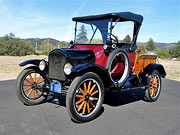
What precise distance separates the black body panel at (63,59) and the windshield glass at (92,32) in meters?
0.77

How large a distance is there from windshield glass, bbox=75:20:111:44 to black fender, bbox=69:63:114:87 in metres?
1.18

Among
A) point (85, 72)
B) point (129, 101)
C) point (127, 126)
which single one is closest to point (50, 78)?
point (85, 72)

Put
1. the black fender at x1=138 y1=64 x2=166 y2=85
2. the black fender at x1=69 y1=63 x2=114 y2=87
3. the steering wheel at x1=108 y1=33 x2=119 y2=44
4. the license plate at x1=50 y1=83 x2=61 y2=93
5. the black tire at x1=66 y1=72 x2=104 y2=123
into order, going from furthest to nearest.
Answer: the black fender at x1=138 y1=64 x2=166 y2=85, the steering wheel at x1=108 y1=33 x2=119 y2=44, the license plate at x1=50 y1=83 x2=61 y2=93, the black fender at x1=69 y1=63 x2=114 y2=87, the black tire at x1=66 y1=72 x2=104 y2=123

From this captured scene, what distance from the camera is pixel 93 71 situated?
3.97m

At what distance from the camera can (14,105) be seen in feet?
15.1

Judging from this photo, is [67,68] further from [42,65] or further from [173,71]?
[173,71]

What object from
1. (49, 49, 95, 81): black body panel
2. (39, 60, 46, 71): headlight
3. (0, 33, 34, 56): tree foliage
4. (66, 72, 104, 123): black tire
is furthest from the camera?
(0, 33, 34, 56): tree foliage

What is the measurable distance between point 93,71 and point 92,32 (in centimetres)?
175

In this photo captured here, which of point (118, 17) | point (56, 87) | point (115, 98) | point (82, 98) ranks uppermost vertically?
point (118, 17)

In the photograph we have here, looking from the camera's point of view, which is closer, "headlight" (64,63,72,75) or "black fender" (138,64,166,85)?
"headlight" (64,63,72,75)

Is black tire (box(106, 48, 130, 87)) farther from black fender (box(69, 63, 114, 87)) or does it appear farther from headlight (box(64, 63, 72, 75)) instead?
headlight (box(64, 63, 72, 75))

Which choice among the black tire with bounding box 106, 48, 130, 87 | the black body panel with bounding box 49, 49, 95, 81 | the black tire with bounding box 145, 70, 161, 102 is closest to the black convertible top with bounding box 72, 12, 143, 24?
the black tire with bounding box 106, 48, 130, 87

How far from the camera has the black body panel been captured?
410 centimetres

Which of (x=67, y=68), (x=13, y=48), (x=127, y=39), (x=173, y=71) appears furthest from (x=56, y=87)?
(x=13, y=48)
